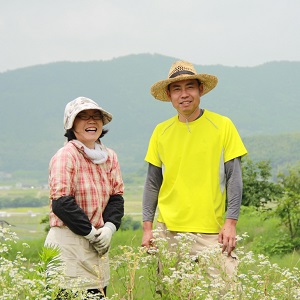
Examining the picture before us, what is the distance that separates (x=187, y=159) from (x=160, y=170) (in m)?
0.30

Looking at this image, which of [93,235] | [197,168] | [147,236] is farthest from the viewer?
[147,236]

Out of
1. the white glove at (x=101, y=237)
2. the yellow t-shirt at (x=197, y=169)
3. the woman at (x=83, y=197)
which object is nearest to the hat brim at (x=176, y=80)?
the yellow t-shirt at (x=197, y=169)

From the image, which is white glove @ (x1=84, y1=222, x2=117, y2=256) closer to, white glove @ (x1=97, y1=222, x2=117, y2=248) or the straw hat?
white glove @ (x1=97, y1=222, x2=117, y2=248)

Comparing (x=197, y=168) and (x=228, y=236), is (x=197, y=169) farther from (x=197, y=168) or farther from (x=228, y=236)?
(x=228, y=236)

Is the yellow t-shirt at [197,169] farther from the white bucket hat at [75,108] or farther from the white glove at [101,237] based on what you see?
the white bucket hat at [75,108]

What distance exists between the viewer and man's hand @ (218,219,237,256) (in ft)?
16.5

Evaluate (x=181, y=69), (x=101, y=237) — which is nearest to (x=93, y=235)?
(x=101, y=237)

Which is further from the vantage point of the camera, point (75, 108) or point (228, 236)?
point (228, 236)

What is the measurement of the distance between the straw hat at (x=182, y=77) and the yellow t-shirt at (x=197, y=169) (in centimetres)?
25

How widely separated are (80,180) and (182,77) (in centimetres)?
101

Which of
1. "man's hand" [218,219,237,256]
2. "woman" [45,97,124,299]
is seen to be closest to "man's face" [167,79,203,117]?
"woman" [45,97,124,299]

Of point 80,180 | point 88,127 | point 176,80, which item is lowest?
point 80,180

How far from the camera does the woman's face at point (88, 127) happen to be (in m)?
4.97

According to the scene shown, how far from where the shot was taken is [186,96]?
516 centimetres
